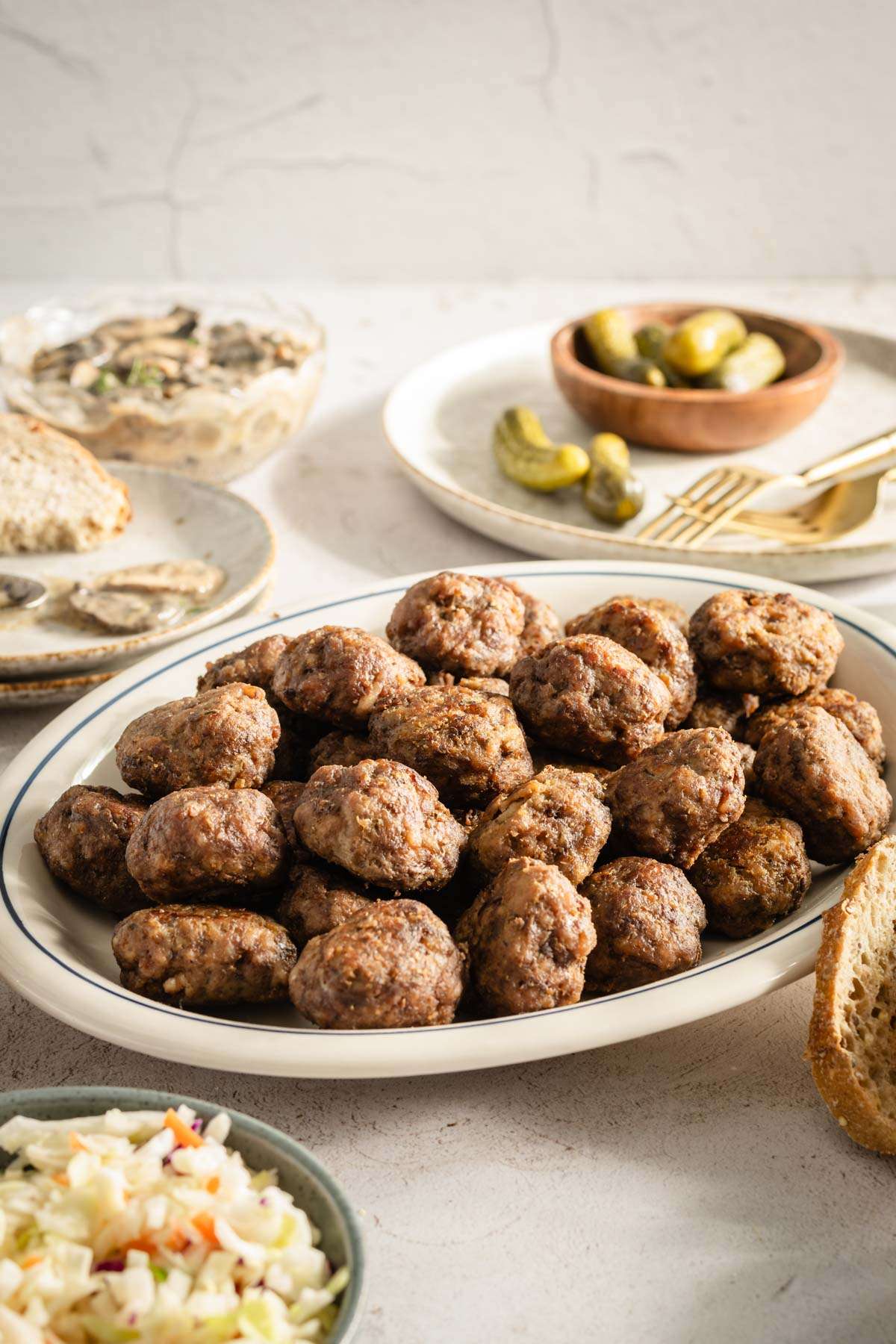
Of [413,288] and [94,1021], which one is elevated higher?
[94,1021]

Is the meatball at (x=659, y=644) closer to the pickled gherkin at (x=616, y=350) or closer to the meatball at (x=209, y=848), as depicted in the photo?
the meatball at (x=209, y=848)

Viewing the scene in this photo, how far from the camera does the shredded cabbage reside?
140 cm

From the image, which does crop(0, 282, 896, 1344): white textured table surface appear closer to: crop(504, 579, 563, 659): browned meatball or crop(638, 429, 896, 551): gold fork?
crop(504, 579, 563, 659): browned meatball

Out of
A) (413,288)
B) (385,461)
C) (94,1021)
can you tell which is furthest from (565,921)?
(413,288)

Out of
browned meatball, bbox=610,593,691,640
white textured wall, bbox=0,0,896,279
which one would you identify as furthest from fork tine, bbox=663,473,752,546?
white textured wall, bbox=0,0,896,279

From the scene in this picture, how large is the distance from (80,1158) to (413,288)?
17.2 ft

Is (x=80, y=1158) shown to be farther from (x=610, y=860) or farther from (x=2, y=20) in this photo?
(x=2, y=20)

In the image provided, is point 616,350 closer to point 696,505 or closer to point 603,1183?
point 696,505

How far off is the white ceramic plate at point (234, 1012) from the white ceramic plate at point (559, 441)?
34.8 inches

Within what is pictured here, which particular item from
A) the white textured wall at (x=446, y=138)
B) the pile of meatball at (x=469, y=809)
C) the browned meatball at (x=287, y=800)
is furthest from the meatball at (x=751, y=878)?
the white textured wall at (x=446, y=138)

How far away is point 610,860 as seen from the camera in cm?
218

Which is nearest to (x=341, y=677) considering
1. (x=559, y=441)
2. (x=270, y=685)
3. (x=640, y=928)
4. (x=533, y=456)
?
(x=270, y=685)

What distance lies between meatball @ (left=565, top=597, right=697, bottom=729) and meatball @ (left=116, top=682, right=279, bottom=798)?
0.65 meters

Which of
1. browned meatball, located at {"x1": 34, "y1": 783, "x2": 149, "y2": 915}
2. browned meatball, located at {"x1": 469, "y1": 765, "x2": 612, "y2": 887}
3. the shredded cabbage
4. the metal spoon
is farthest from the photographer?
the metal spoon
